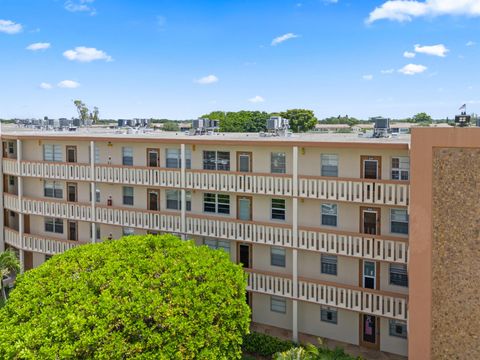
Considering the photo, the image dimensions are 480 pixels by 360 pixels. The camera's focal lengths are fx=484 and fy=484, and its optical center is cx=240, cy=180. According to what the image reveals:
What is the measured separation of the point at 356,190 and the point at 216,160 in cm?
892

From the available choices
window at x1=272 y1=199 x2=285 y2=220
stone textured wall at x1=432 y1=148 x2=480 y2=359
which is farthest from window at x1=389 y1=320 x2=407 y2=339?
window at x1=272 y1=199 x2=285 y2=220

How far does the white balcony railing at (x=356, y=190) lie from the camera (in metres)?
23.3

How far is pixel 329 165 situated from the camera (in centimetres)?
2622

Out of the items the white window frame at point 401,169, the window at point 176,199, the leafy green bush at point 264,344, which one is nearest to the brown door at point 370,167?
the white window frame at point 401,169

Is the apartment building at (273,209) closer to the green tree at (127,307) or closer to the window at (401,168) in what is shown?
the window at (401,168)

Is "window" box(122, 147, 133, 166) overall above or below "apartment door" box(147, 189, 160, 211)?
above

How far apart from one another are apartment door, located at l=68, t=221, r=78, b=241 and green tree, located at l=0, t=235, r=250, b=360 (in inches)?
508

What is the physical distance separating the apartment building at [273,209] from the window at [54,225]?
15.8 inches

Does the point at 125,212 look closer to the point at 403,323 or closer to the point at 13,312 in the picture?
the point at 13,312

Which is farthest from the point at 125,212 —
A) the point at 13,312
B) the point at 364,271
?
the point at 364,271

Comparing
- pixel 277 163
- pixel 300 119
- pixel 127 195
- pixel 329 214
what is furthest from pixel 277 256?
pixel 300 119

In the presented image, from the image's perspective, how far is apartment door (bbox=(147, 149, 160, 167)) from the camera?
31.0m

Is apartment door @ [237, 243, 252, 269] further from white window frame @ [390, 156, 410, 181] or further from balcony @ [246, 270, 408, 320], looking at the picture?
white window frame @ [390, 156, 410, 181]

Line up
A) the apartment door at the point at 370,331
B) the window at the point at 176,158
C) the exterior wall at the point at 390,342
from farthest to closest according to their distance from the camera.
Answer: the window at the point at 176,158 < the apartment door at the point at 370,331 < the exterior wall at the point at 390,342
